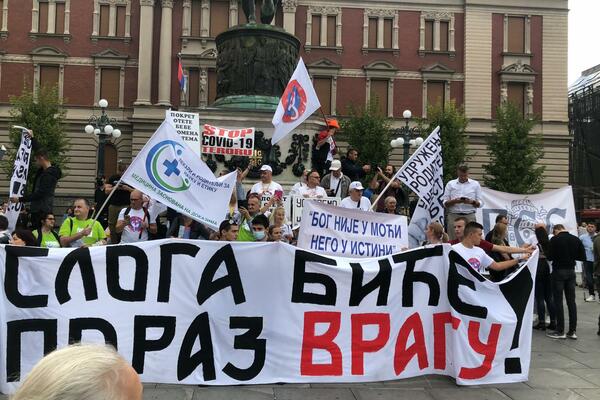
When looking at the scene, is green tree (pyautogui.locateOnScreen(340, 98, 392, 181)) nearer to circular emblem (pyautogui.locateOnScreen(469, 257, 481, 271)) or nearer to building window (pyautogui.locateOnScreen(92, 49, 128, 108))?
building window (pyautogui.locateOnScreen(92, 49, 128, 108))

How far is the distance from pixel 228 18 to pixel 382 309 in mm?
43932

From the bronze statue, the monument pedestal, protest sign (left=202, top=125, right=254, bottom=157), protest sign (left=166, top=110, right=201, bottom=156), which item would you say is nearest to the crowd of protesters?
protest sign (left=166, top=110, right=201, bottom=156)

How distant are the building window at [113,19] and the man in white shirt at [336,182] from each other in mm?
39166

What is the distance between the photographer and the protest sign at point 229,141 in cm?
1210

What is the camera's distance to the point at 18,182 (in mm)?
9398

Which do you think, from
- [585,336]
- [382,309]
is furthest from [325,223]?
[585,336]

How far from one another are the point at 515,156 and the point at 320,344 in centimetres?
4023

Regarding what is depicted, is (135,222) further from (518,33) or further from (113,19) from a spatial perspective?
(518,33)

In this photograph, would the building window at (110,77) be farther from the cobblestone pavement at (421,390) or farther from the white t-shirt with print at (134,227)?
the cobblestone pavement at (421,390)

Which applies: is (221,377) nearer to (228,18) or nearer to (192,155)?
(192,155)

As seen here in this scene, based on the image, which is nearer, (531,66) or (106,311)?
(106,311)

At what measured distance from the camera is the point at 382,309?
601 cm

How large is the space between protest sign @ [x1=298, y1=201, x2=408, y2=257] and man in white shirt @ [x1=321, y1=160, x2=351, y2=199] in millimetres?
3652

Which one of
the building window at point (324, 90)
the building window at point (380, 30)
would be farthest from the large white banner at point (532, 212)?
the building window at point (380, 30)
